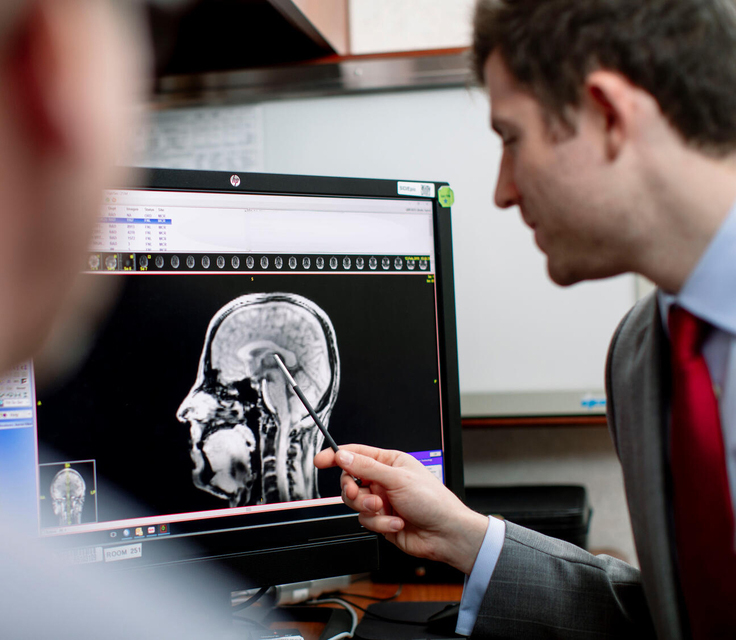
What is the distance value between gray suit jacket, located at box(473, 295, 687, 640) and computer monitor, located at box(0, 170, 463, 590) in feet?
0.47

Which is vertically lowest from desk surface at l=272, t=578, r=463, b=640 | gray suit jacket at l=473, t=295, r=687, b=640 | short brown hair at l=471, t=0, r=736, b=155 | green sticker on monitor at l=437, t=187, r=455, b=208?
desk surface at l=272, t=578, r=463, b=640

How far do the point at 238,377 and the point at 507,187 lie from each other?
1.21ft

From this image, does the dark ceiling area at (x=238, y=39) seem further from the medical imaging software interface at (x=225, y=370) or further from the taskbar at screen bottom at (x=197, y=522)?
the taskbar at screen bottom at (x=197, y=522)

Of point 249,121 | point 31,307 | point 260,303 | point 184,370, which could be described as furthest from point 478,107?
point 31,307

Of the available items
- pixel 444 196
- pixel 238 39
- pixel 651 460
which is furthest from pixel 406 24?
pixel 651 460

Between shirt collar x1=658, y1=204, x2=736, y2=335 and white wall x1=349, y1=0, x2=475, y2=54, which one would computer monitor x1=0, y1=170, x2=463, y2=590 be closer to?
shirt collar x1=658, y1=204, x2=736, y2=335

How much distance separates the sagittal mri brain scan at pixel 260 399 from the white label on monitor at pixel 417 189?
19 centimetres

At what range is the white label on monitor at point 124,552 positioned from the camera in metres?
0.70

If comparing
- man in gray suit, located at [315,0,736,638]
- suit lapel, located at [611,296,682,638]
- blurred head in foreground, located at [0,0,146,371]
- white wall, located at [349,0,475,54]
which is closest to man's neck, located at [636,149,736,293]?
man in gray suit, located at [315,0,736,638]

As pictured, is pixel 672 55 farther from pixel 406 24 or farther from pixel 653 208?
pixel 406 24

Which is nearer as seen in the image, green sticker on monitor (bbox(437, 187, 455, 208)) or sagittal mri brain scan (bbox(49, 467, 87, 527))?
sagittal mri brain scan (bbox(49, 467, 87, 527))

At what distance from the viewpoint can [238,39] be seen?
45.6 inches

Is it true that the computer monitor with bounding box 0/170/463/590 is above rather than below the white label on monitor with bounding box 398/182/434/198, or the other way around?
below

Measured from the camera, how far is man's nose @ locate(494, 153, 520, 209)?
2.31ft
